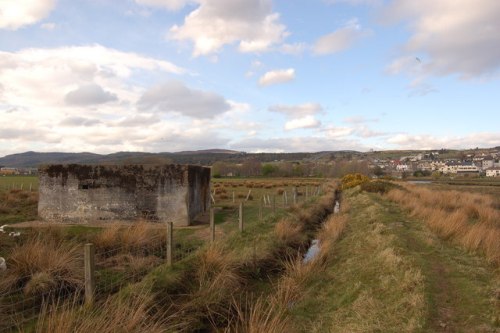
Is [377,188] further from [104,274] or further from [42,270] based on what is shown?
[42,270]

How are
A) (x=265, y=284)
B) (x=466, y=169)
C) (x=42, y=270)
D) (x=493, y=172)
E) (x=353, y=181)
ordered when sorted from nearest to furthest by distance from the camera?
(x=42, y=270) < (x=265, y=284) < (x=353, y=181) < (x=493, y=172) < (x=466, y=169)

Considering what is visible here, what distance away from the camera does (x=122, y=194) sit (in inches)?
703

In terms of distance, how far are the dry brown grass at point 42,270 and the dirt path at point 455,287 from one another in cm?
553

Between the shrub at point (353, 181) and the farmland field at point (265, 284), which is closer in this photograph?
the farmland field at point (265, 284)

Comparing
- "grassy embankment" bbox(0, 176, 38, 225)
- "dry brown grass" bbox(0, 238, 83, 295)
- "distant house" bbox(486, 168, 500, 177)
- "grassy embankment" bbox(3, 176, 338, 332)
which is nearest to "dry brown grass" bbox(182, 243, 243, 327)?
"grassy embankment" bbox(3, 176, 338, 332)

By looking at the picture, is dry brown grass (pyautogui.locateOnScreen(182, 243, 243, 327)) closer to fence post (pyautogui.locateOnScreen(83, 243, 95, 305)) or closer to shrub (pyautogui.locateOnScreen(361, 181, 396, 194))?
fence post (pyautogui.locateOnScreen(83, 243, 95, 305))

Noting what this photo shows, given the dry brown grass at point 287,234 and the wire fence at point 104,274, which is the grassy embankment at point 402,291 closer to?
the dry brown grass at point 287,234

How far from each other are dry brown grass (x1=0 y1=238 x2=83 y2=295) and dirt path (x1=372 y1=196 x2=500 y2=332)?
5526mm

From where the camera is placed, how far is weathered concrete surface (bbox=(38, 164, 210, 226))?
17.8 m

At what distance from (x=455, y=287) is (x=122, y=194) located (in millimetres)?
13588

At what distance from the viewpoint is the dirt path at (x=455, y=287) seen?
581 centimetres

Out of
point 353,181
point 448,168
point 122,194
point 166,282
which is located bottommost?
point 448,168

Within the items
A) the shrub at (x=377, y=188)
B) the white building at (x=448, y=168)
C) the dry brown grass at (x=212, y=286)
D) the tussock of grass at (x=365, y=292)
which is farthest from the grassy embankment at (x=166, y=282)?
the white building at (x=448, y=168)

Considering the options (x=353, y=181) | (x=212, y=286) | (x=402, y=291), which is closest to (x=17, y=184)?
(x=353, y=181)
